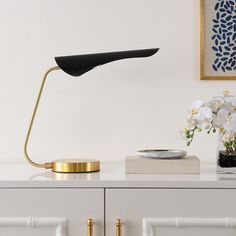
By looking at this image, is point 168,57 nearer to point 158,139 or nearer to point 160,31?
point 160,31

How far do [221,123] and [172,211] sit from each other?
28 cm

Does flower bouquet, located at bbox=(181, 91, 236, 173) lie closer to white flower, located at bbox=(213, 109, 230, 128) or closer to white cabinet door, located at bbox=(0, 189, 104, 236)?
white flower, located at bbox=(213, 109, 230, 128)

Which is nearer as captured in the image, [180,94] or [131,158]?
[131,158]

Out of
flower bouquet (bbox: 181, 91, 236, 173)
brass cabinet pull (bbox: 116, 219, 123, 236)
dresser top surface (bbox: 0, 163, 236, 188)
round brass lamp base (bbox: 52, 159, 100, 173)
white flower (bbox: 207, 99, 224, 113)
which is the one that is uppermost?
white flower (bbox: 207, 99, 224, 113)

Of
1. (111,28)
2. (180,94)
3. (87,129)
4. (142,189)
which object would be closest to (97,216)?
(142,189)

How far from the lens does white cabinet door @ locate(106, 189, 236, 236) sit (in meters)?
1.09

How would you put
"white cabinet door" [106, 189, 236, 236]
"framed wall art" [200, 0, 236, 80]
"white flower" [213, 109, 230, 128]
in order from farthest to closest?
"framed wall art" [200, 0, 236, 80]
"white flower" [213, 109, 230, 128]
"white cabinet door" [106, 189, 236, 236]

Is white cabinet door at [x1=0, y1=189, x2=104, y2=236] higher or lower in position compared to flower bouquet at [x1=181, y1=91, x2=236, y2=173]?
lower

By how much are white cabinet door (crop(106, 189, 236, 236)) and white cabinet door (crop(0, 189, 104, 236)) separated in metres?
0.04

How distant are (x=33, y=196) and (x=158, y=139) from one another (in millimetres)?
560

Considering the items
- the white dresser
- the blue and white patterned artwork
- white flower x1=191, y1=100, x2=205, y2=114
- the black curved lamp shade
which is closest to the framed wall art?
the blue and white patterned artwork

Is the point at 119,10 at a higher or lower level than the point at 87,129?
higher

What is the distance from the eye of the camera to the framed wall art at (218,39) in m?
1.51

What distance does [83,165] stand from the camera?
126 cm
